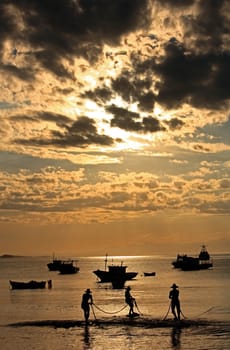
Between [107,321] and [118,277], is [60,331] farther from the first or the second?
[118,277]

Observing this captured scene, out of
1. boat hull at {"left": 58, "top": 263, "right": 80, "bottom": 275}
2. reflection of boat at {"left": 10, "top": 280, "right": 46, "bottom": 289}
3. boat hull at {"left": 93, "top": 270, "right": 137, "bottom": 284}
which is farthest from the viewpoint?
boat hull at {"left": 58, "top": 263, "right": 80, "bottom": 275}

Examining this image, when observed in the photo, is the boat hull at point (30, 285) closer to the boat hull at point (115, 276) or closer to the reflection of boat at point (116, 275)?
the reflection of boat at point (116, 275)

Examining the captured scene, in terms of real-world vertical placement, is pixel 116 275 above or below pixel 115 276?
above

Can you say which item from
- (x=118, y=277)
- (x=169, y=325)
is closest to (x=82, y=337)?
(x=169, y=325)

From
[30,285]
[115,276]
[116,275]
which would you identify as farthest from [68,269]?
[30,285]

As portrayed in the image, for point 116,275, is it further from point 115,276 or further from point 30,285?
point 30,285

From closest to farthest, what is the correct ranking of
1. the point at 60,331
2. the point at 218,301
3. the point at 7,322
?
the point at 60,331, the point at 7,322, the point at 218,301

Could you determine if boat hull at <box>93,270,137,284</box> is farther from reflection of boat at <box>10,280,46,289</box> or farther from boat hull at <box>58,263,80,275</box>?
boat hull at <box>58,263,80,275</box>

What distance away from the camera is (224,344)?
27688 millimetres

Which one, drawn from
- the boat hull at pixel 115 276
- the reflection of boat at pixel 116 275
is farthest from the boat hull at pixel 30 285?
the boat hull at pixel 115 276

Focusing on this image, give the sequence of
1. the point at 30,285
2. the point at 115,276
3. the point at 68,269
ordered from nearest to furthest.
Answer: the point at 30,285, the point at 115,276, the point at 68,269

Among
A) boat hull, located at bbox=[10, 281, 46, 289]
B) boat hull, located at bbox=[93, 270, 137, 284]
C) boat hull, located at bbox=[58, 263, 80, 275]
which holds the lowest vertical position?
boat hull, located at bbox=[10, 281, 46, 289]

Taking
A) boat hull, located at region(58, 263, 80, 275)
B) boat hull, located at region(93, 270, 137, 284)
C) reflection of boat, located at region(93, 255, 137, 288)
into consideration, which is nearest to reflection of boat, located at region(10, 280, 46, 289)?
reflection of boat, located at region(93, 255, 137, 288)

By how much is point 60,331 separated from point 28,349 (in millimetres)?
Result: 5090
